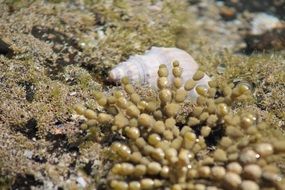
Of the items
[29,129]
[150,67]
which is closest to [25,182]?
[29,129]

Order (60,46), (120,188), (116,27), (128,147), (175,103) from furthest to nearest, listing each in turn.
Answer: (116,27), (60,46), (175,103), (128,147), (120,188)

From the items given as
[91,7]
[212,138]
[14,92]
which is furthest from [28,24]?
[212,138]


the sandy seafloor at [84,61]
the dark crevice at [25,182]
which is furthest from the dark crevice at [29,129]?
the dark crevice at [25,182]

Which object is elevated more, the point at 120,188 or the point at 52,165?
the point at 120,188

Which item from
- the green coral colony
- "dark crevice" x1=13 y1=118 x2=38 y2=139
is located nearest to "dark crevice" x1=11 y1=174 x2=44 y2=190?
"dark crevice" x1=13 y1=118 x2=38 y2=139

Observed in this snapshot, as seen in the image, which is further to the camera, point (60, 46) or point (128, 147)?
point (60, 46)

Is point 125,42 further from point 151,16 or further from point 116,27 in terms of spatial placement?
point 151,16

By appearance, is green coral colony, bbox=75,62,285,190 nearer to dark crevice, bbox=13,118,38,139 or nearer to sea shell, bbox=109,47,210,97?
dark crevice, bbox=13,118,38,139

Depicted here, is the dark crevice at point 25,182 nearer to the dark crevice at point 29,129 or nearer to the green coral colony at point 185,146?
the dark crevice at point 29,129
